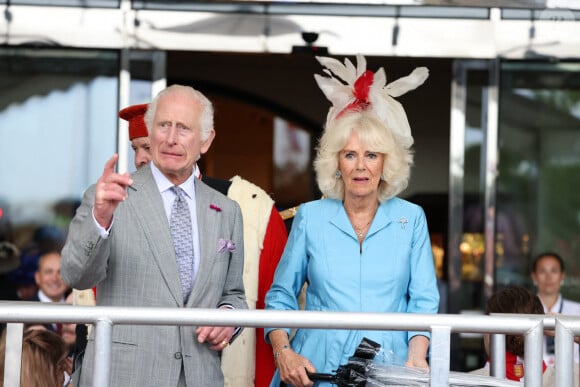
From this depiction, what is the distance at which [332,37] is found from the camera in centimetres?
723

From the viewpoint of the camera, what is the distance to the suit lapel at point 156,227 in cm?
315

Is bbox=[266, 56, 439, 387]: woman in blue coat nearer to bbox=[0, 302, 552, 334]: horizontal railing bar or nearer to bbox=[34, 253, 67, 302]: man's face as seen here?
bbox=[0, 302, 552, 334]: horizontal railing bar

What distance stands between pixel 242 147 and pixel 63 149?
5.06 metres

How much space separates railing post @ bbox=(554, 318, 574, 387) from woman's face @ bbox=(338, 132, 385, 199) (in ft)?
3.32

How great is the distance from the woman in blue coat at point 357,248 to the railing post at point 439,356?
2.15 ft

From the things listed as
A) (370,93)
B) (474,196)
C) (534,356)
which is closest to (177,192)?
(370,93)

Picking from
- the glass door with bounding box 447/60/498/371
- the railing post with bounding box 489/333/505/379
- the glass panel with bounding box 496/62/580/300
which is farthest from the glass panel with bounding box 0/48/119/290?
the railing post with bounding box 489/333/505/379

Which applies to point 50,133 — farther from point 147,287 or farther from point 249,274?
point 147,287

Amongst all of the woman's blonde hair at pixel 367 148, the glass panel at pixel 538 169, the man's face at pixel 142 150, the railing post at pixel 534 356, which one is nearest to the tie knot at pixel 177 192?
the woman's blonde hair at pixel 367 148

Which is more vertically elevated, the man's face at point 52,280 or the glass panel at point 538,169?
the glass panel at point 538,169

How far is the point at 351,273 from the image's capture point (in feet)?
11.5

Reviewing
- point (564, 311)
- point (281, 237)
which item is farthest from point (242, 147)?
point (281, 237)

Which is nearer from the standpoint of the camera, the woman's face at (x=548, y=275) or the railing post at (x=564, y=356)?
the railing post at (x=564, y=356)

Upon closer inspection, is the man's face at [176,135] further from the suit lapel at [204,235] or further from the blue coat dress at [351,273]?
the blue coat dress at [351,273]
